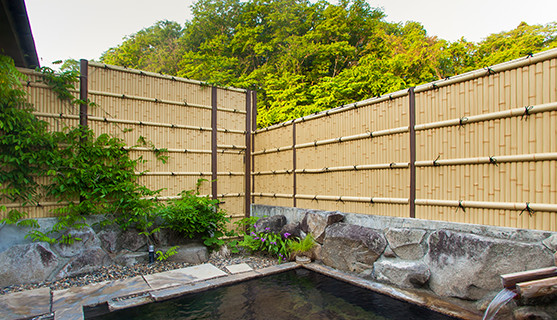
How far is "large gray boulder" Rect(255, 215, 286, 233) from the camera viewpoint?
576cm

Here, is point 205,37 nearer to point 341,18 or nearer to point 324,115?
point 341,18

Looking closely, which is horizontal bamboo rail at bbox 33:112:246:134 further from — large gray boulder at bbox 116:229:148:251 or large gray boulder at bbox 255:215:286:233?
large gray boulder at bbox 255:215:286:233

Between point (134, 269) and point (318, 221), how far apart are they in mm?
3021

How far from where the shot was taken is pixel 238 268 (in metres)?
4.82

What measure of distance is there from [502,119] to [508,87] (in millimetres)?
327

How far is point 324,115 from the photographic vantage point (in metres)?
5.32

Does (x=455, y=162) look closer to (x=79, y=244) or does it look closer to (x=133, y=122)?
Answer: (x=133, y=122)

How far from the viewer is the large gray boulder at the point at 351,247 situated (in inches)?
166

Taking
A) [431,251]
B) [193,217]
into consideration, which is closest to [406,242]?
[431,251]

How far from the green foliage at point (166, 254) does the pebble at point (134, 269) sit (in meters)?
0.09

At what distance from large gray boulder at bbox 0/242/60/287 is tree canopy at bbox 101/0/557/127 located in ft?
27.3

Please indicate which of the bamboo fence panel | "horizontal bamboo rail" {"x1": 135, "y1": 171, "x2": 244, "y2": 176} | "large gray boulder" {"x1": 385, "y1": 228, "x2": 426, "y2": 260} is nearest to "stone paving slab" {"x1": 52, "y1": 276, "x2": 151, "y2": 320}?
"horizontal bamboo rail" {"x1": 135, "y1": 171, "x2": 244, "y2": 176}

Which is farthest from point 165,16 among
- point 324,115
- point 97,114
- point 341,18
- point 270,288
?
point 270,288

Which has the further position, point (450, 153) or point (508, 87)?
point (450, 153)
